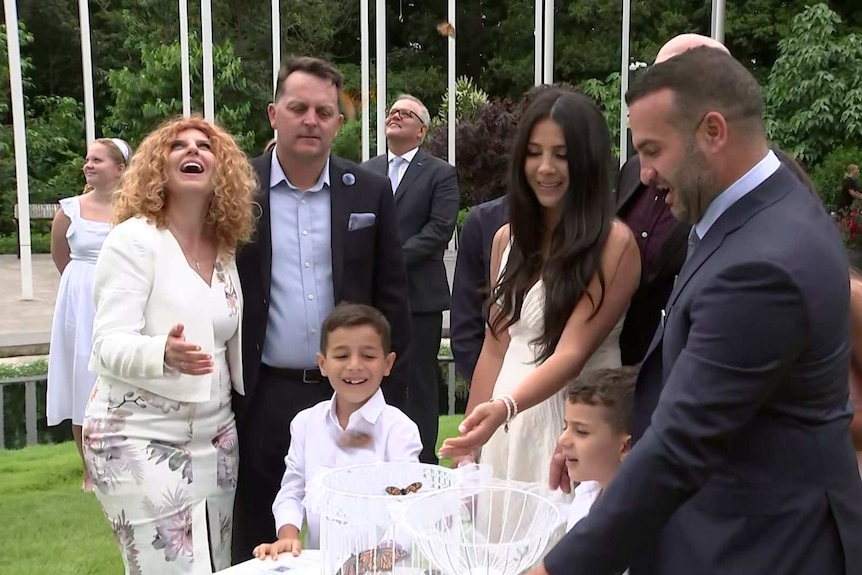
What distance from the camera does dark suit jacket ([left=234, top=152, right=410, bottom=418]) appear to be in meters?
2.78

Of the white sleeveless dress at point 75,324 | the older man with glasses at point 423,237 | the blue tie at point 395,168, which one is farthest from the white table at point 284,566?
the blue tie at point 395,168

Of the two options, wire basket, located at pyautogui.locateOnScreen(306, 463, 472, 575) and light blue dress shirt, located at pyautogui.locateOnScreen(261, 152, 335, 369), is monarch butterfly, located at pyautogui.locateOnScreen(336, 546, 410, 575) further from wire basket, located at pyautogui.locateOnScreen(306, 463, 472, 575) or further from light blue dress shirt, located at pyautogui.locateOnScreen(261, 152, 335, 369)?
light blue dress shirt, located at pyautogui.locateOnScreen(261, 152, 335, 369)

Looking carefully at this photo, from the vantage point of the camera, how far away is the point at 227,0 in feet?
66.1

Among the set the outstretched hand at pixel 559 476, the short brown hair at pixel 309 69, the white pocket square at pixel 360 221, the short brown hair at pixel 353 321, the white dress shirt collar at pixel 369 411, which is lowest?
the outstretched hand at pixel 559 476

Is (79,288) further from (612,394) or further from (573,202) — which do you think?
(612,394)

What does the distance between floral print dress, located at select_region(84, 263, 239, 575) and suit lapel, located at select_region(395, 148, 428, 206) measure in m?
2.81

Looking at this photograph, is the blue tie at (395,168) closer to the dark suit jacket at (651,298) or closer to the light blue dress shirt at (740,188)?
the dark suit jacket at (651,298)

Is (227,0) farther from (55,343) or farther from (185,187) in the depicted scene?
(185,187)

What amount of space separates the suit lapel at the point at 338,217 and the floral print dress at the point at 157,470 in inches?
15.2

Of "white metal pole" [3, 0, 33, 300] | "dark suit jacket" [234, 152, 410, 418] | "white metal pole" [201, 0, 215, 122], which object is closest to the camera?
"dark suit jacket" [234, 152, 410, 418]

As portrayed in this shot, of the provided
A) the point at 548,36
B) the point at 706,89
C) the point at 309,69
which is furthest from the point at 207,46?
the point at 706,89

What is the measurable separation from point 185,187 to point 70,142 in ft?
66.3

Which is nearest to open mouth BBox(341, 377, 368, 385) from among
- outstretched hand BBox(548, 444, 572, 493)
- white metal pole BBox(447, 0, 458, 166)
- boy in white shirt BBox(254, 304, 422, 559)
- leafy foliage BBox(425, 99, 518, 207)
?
boy in white shirt BBox(254, 304, 422, 559)

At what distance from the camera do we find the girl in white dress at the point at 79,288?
16.2 feet
